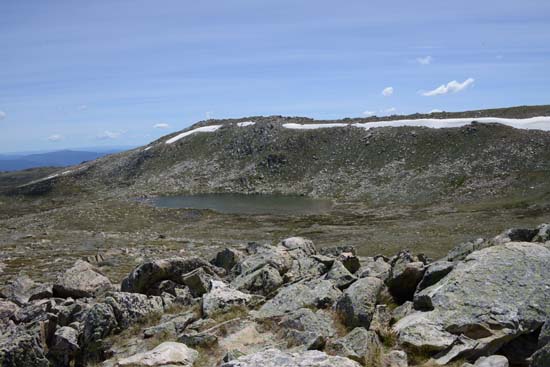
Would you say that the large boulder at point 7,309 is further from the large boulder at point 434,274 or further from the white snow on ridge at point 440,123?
the white snow on ridge at point 440,123

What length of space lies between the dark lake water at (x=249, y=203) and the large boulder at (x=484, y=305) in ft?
198

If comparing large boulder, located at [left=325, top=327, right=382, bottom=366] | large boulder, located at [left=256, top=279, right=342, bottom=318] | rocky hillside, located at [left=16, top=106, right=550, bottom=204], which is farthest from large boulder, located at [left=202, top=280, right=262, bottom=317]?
rocky hillside, located at [left=16, top=106, right=550, bottom=204]

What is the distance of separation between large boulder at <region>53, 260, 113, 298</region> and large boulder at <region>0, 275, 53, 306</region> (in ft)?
1.73

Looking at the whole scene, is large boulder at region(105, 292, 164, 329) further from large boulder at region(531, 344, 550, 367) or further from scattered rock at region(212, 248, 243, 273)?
large boulder at region(531, 344, 550, 367)

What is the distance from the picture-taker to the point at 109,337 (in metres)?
16.1

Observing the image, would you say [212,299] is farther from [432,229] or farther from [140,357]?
[432,229]

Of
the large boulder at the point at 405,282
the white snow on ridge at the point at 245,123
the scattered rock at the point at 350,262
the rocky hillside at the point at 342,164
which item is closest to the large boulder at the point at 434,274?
the large boulder at the point at 405,282

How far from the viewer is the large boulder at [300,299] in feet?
49.9

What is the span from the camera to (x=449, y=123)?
101m

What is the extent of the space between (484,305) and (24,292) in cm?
2478

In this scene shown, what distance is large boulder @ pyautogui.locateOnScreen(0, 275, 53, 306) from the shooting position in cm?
2373

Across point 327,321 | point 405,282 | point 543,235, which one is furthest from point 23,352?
point 543,235

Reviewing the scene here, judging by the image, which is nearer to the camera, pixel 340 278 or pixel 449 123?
pixel 340 278

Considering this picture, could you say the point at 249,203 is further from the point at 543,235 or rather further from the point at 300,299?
the point at 300,299
